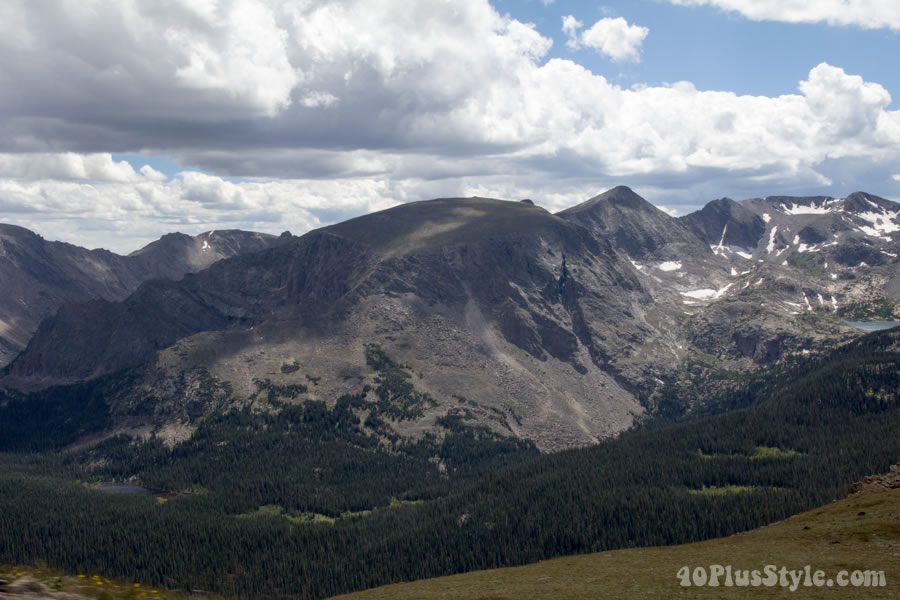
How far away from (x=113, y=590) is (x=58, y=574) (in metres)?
4.43

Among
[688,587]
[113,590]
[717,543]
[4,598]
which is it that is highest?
[4,598]

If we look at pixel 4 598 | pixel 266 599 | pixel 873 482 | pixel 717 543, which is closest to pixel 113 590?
pixel 4 598

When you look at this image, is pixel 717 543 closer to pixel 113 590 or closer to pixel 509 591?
pixel 509 591

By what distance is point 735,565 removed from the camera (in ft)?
291

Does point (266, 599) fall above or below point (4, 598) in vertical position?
below

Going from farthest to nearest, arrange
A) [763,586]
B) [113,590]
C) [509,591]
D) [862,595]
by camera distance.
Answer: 1. [509,591]
2. [763,586]
3. [862,595]
4. [113,590]

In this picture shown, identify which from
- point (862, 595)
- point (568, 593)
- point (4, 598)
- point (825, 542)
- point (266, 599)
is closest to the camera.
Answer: point (4, 598)

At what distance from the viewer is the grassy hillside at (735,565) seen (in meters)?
76.4

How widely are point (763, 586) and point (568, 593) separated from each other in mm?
21278

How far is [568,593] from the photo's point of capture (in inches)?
3270

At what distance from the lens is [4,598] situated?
4038cm

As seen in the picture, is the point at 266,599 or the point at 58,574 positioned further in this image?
the point at 266,599

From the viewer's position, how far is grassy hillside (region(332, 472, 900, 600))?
7644cm

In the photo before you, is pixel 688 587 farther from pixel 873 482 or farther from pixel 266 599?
pixel 266 599
